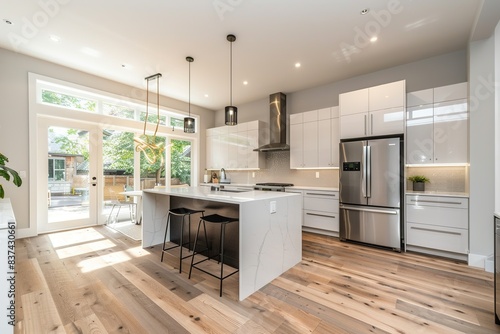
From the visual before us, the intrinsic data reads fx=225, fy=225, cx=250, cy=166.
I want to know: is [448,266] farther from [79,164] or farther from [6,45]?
[6,45]

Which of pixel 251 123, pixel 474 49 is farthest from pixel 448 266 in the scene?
pixel 251 123

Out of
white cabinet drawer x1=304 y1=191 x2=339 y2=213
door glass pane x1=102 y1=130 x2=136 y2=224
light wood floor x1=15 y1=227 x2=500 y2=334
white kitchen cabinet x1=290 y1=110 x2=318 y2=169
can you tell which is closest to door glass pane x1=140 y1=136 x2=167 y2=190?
door glass pane x1=102 y1=130 x2=136 y2=224

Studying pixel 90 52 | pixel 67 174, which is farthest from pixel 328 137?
pixel 67 174

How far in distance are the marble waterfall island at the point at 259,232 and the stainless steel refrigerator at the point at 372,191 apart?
133 cm

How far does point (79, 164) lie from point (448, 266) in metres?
6.30

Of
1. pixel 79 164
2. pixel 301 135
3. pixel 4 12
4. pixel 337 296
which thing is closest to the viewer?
pixel 337 296

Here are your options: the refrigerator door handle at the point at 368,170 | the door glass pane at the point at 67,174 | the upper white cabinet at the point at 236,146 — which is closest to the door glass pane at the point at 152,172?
the door glass pane at the point at 67,174

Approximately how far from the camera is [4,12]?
2.69 meters

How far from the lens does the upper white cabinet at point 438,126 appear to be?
3.15m

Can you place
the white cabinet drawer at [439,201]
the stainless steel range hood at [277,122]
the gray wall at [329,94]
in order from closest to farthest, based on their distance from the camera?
the white cabinet drawer at [439,201], the gray wall at [329,94], the stainless steel range hood at [277,122]

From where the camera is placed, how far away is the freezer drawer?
11.1 feet

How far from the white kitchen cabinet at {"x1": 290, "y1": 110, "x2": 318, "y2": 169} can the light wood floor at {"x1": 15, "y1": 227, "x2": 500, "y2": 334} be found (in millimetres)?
2097

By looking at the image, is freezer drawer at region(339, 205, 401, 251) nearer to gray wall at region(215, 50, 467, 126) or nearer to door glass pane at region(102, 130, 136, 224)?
gray wall at region(215, 50, 467, 126)

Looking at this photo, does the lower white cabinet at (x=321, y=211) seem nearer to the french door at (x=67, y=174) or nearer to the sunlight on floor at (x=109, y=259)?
the sunlight on floor at (x=109, y=259)
